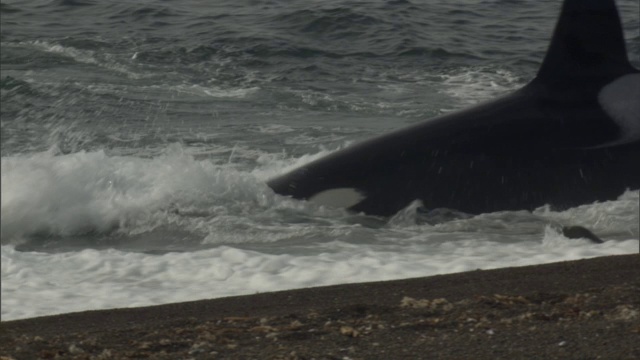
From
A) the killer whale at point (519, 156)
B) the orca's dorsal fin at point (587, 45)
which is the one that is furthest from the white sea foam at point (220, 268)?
the orca's dorsal fin at point (587, 45)

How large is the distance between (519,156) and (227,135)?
507 cm

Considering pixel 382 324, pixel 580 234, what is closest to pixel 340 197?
pixel 580 234

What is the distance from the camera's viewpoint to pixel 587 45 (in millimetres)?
9445

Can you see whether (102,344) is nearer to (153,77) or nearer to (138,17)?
(153,77)

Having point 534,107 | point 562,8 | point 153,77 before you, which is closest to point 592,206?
point 534,107

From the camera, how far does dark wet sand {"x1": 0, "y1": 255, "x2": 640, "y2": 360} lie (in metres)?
5.10

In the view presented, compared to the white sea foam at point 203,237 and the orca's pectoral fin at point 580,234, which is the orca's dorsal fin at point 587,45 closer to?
the white sea foam at point 203,237

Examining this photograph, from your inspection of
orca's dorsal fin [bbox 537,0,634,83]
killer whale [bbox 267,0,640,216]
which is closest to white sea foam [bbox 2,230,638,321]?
killer whale [bbox 267,0,640,216]

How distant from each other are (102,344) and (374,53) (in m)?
14.6

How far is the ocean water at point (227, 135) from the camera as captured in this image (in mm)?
7656

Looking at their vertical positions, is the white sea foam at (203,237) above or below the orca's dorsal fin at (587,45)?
below

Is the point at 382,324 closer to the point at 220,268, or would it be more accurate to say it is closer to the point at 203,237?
the point at 220,268

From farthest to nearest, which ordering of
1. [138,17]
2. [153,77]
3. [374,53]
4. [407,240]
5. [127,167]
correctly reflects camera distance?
[138,17], [374,53], [153,77], [127,167], [407,240]

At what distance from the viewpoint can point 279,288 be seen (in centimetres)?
704
